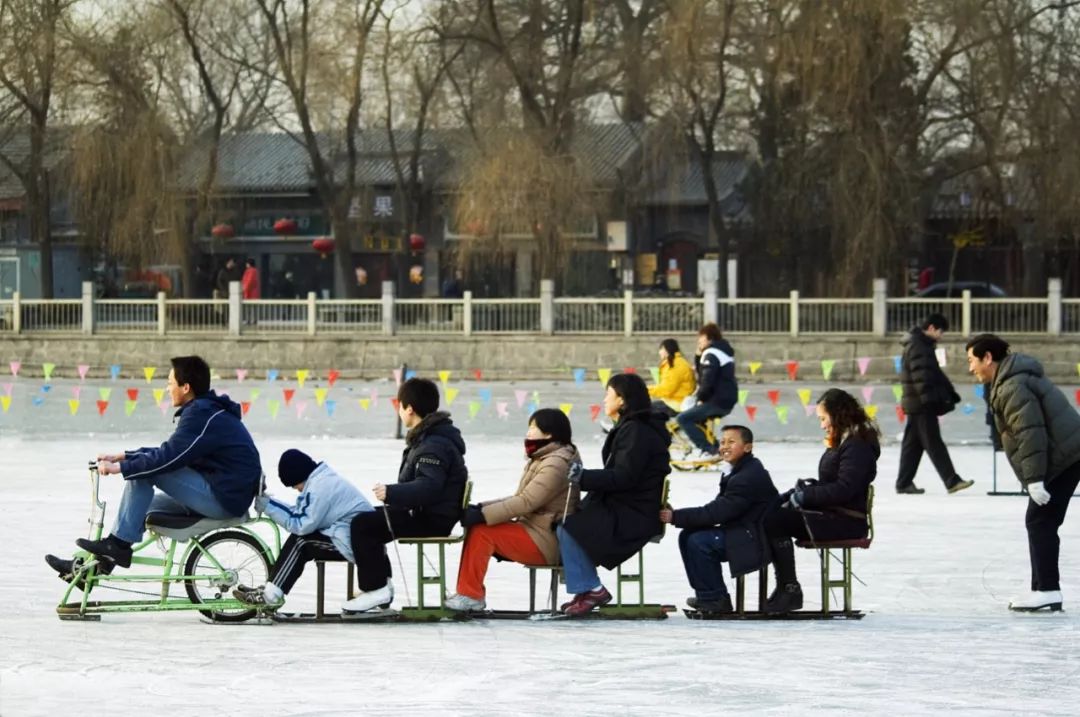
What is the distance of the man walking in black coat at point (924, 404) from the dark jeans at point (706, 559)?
21.9 ft

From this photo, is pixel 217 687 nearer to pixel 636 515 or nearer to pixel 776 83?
pixel 636 515

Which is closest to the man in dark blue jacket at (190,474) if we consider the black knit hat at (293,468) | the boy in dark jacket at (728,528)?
the black knit hat at (293,468)

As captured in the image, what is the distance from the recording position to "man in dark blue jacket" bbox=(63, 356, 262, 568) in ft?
29.2

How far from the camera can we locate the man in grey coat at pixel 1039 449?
9625mm

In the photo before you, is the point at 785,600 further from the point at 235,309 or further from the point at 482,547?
the point at 235,309

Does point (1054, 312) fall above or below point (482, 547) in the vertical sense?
above

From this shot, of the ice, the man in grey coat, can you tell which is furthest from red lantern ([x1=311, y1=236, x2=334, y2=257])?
the man in grey coat

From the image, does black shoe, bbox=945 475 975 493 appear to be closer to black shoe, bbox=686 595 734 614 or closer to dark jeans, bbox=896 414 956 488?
dark jeans, bbox=896 414 956 488

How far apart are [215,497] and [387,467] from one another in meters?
8.83

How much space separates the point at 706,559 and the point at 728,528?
170mm

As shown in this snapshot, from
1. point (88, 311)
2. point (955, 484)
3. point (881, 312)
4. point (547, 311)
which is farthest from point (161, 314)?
point (955, 484)

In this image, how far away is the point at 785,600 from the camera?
9.37 m

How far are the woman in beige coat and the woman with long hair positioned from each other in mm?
977

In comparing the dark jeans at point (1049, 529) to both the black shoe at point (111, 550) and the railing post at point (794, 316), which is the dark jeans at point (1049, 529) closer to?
the black shoe at point (111, 550)
